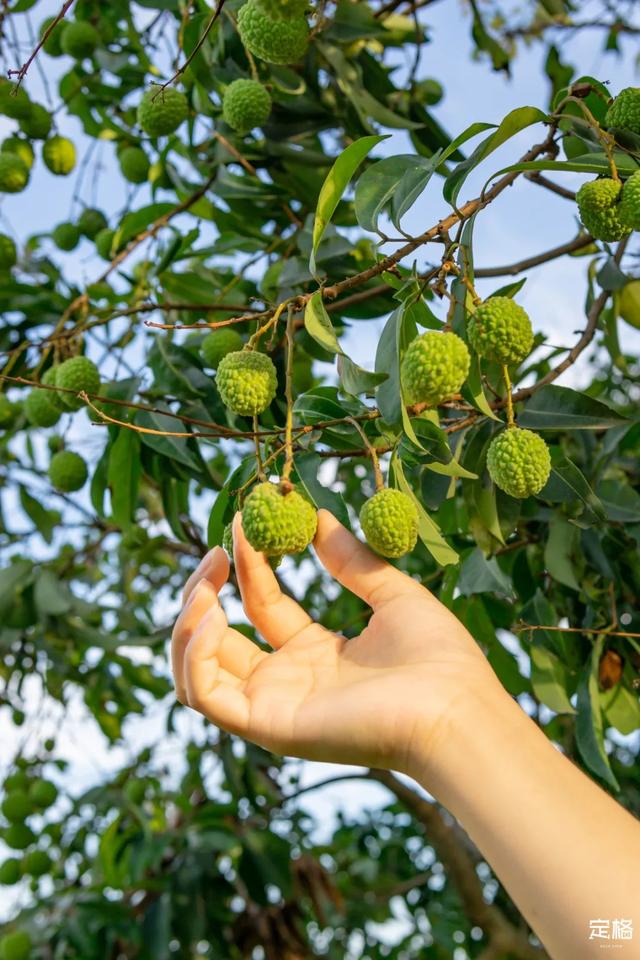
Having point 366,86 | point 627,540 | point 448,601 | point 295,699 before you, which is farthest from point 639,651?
point 366,86

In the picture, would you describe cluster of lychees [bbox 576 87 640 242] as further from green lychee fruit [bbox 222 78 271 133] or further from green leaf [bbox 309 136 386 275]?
green lychee fruit [bbox 222 78 271 133]

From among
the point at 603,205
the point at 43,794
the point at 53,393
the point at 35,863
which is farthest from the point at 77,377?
the point at 35,863

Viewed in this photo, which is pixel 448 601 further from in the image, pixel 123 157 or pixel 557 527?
pixel 123 157

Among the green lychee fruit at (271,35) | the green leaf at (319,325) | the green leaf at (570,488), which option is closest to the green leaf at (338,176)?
the green leaf at (319,325)

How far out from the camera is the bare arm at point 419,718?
3.25 feet

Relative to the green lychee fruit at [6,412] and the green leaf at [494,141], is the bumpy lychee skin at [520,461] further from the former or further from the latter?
the green lychee fruit at [6,412]

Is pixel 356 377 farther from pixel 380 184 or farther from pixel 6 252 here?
pixel 6 252

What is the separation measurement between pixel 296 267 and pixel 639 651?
40.9 inches

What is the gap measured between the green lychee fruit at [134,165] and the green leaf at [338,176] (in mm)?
1447

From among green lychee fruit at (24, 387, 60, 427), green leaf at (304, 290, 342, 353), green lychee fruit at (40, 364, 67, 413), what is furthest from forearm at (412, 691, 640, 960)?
green lychee fruit at (24, 387, 60, 427)

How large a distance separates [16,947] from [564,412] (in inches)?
109

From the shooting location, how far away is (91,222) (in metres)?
2.84

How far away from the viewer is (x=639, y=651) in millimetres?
1930

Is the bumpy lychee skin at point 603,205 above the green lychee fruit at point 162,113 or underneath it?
underneath
